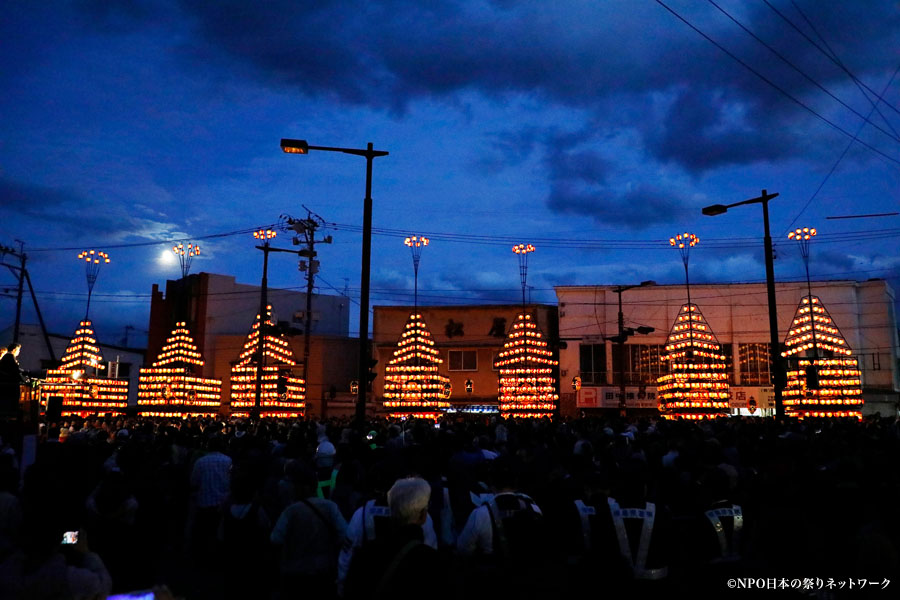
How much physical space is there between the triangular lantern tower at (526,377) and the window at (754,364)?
55.7 ft

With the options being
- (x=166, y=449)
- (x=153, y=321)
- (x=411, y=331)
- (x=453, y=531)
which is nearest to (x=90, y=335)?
(x=153, y=321)

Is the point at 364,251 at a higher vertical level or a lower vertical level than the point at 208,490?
higher

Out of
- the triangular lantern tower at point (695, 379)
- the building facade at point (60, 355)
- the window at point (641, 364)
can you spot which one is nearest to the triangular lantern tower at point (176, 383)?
the building facade at point (60, 355)

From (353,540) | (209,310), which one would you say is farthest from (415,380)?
(353,540)

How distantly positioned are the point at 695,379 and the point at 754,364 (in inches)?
576

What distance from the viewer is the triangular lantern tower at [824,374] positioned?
3012 centimetres

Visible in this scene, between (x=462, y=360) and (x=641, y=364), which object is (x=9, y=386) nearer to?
(x=462, y=360)

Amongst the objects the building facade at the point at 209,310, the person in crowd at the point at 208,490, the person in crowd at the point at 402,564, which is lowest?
the person in crowd at the point at 208,490

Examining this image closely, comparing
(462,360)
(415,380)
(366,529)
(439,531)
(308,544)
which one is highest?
(462,360)

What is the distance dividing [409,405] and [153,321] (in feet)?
99.9

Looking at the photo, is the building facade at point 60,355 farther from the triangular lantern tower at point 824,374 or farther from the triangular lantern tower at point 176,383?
the triangular lantern tower at point 824,374

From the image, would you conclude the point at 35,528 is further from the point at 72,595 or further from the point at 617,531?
the point at 617,531

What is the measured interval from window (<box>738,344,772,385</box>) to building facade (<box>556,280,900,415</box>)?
6 cm

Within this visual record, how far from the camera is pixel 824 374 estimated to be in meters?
30.4
